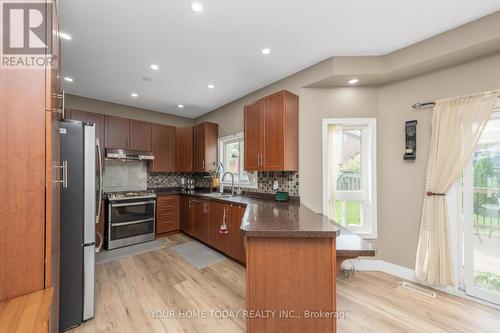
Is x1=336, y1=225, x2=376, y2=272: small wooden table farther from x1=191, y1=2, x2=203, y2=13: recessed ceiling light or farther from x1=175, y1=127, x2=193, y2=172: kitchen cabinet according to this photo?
x1=175, y1=127, x2=193, y2=172: kitchen cabinet

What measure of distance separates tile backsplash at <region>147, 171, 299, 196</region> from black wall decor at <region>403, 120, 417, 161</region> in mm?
1361

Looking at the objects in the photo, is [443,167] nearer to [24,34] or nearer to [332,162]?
[332,162]

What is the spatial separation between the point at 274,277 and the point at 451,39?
2.74 meters

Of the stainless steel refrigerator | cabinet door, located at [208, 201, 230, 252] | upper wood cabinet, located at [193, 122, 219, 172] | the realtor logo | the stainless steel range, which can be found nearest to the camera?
the realtor logo

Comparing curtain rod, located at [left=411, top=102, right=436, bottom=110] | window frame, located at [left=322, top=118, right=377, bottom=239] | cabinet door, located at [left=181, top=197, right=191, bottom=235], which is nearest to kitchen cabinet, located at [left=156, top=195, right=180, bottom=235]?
cabinet door, located at [left=181, top=197, right=191, bottom=235]

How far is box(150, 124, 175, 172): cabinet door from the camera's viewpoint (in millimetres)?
4258

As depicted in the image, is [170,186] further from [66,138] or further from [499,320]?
[499,320]

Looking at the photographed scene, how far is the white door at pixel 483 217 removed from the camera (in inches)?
78.2

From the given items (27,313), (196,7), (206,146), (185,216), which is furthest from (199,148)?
(27,313)

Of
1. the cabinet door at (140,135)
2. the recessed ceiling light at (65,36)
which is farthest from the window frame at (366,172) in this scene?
the cabinet door at (140,135)

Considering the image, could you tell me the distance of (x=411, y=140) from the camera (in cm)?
239

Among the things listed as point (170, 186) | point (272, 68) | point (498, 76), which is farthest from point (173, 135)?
point (498, 76)

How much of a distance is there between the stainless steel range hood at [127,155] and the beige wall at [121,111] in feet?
2.89

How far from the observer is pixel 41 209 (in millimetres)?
923
